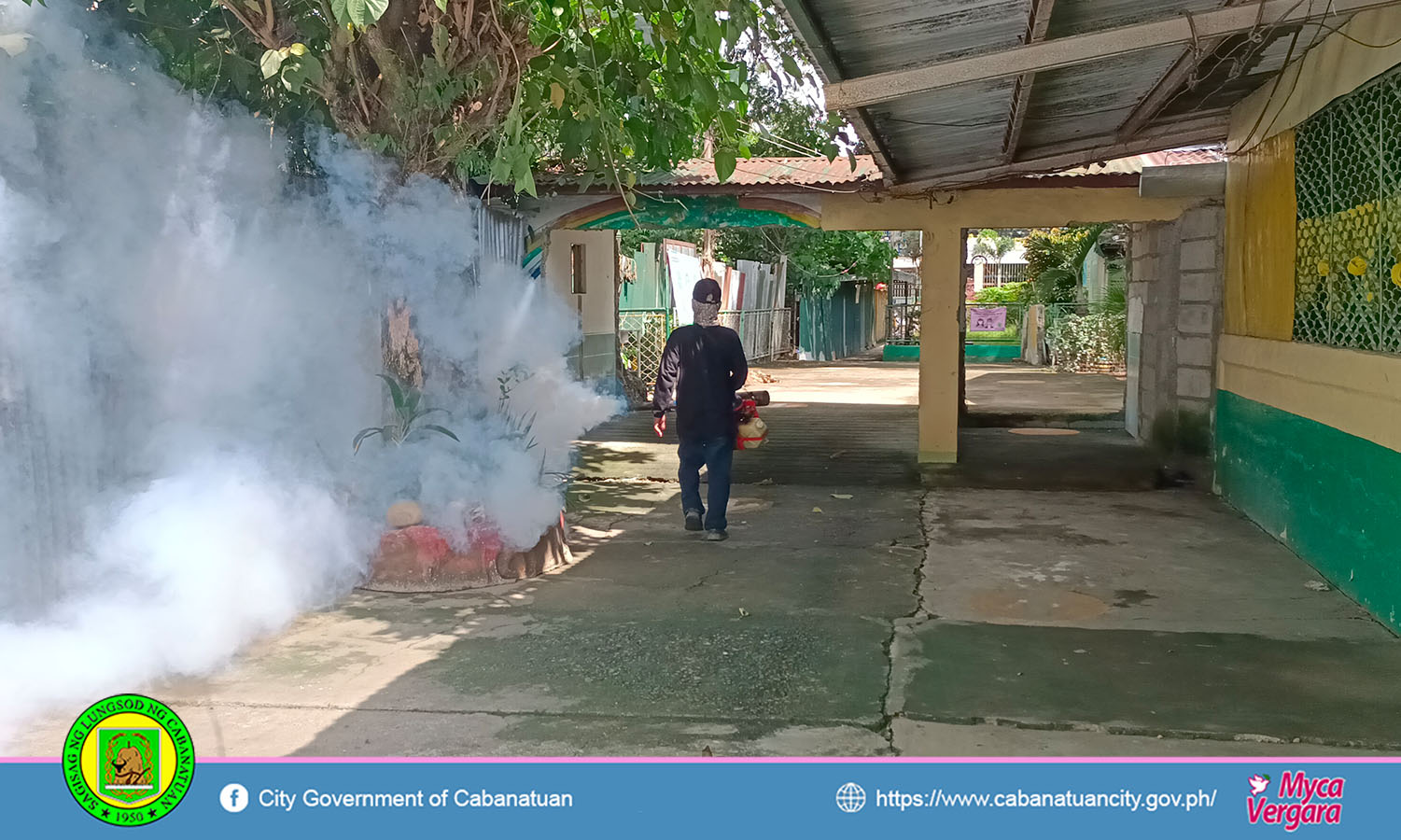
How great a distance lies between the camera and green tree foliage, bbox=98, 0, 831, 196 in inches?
223

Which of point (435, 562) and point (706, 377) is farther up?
point (706, 377)

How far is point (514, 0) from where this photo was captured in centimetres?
554

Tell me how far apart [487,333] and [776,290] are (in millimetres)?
20479

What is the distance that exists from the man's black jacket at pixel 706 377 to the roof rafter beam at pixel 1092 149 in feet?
10.2

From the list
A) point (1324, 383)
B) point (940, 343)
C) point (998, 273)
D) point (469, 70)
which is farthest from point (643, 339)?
point (998, 273)

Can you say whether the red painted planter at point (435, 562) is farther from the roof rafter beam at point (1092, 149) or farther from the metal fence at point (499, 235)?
the roof rafter beam at point (1092, 149)

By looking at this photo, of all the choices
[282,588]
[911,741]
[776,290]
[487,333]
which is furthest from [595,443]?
[776,290]

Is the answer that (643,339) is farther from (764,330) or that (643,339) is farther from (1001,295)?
(1001,295)

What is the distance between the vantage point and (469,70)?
6.26 m

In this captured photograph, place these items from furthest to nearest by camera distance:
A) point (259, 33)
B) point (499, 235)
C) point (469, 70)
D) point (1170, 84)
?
point (499, 235)
point (1170, 84)
point (469, 70)
point (259, 33)

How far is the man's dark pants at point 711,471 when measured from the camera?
24.6 ft

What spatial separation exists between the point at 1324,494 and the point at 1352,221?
1.56 meters

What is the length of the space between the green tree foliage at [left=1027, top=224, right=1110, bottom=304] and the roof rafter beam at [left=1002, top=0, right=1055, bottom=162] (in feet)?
60.0
